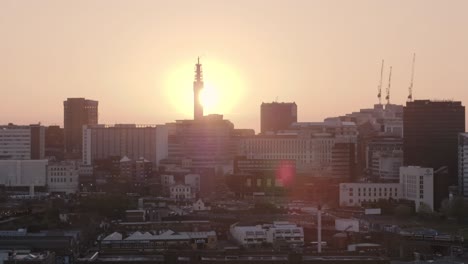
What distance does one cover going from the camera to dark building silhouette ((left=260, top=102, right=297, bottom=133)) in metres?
64.5

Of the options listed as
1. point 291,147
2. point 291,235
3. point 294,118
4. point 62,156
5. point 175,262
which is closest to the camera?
point 175,262

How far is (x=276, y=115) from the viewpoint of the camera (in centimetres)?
6512

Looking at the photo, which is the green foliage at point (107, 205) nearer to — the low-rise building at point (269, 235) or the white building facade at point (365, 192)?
the low-rise building at point (269, 235)

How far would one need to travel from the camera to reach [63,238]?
21609mm

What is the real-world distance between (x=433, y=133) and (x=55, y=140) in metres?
27.2

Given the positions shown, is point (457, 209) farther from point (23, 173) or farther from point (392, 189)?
point (23, 173)

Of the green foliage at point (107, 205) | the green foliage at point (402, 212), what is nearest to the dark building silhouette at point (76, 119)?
the green foliage at point (107, 205)

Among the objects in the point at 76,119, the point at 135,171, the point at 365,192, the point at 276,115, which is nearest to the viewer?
the point at 365,192

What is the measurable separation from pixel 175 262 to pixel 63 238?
5239 mm

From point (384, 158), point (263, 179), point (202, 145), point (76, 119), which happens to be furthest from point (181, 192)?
point (76, 119)

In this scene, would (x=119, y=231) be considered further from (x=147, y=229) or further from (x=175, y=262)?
(x=175, y=262)

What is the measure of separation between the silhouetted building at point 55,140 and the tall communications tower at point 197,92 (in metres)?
7.15

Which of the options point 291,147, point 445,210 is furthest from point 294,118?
point 445,210

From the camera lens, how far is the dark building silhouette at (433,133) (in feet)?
125
